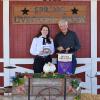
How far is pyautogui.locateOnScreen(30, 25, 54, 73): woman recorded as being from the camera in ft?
31.1

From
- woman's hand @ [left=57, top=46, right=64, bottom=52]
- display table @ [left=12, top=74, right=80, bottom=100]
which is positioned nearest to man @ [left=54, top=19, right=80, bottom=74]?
woman's hand @ [left=57, top=46, right=64, bottom=52]

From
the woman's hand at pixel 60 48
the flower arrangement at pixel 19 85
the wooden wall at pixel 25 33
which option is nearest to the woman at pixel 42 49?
the woman's hand at pixel 60 48

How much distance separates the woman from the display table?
1967 millimetres

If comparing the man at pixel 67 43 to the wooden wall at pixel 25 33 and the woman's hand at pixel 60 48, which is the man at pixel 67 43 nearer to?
the woman's hand at pixel 60 48

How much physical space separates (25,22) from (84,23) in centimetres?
122

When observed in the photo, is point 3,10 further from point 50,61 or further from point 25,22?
point 50,61

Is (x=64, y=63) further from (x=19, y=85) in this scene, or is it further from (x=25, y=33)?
(x=19, y=85)

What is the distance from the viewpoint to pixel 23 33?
9.93m

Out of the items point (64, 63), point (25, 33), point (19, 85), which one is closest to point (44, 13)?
point (25, 33)

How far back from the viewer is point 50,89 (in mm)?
7465

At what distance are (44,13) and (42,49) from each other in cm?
82

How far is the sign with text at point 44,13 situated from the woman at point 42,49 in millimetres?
357

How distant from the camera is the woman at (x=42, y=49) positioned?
9484 mm

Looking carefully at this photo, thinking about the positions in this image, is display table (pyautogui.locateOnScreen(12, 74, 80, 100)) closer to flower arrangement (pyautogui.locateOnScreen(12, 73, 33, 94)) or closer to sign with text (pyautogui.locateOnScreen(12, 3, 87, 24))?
flower arrangement (pyautogui.locateOnScreen(12, 73, 33, 94))
